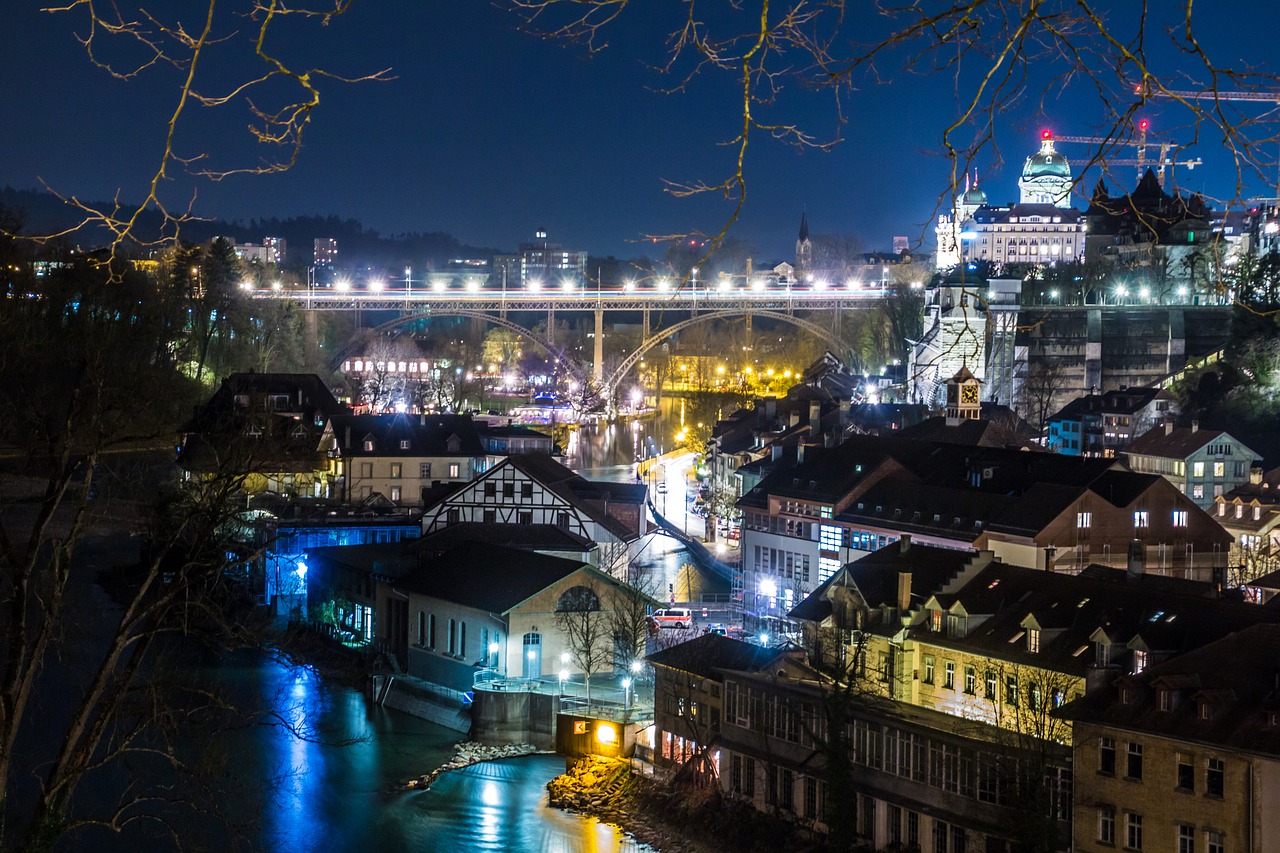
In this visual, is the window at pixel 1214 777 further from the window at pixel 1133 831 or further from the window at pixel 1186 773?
the window at pixel 1133 831

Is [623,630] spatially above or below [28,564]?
below

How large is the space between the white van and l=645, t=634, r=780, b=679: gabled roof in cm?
230

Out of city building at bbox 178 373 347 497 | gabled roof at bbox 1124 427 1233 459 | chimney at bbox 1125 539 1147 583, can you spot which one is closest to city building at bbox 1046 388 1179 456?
gabled roof at bbox 1124 427 1233 459

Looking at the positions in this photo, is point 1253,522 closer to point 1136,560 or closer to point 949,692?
point 1136,560

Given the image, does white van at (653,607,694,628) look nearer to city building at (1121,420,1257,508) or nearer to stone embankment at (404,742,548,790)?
stone embankment at (404,742,548,790)

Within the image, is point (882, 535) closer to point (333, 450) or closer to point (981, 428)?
point (981, 428)

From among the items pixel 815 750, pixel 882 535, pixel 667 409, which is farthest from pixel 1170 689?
pixel 667 409

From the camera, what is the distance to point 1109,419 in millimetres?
25188

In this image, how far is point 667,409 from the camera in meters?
48.2

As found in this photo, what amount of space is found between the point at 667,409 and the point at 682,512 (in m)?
22.8

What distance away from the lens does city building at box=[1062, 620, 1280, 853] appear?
27.3 ft

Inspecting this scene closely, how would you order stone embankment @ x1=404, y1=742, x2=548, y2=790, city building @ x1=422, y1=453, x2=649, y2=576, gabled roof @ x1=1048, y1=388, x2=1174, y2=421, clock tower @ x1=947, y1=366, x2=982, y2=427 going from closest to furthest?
stone embankment @ x1=404, y1=742, x2=548, y2=790
city building @ x1=422, y1=453, x2=649, y2=576
clock tower @ x1=947, y1=366, x2=982, y2=427
gabled roof @ x1=1048, y1=388, x2=1174, y2=421

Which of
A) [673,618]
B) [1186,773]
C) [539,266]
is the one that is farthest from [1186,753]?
[539,266]

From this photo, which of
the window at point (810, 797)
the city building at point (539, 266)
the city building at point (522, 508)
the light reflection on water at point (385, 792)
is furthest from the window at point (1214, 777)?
the city building at point (539, 266)
